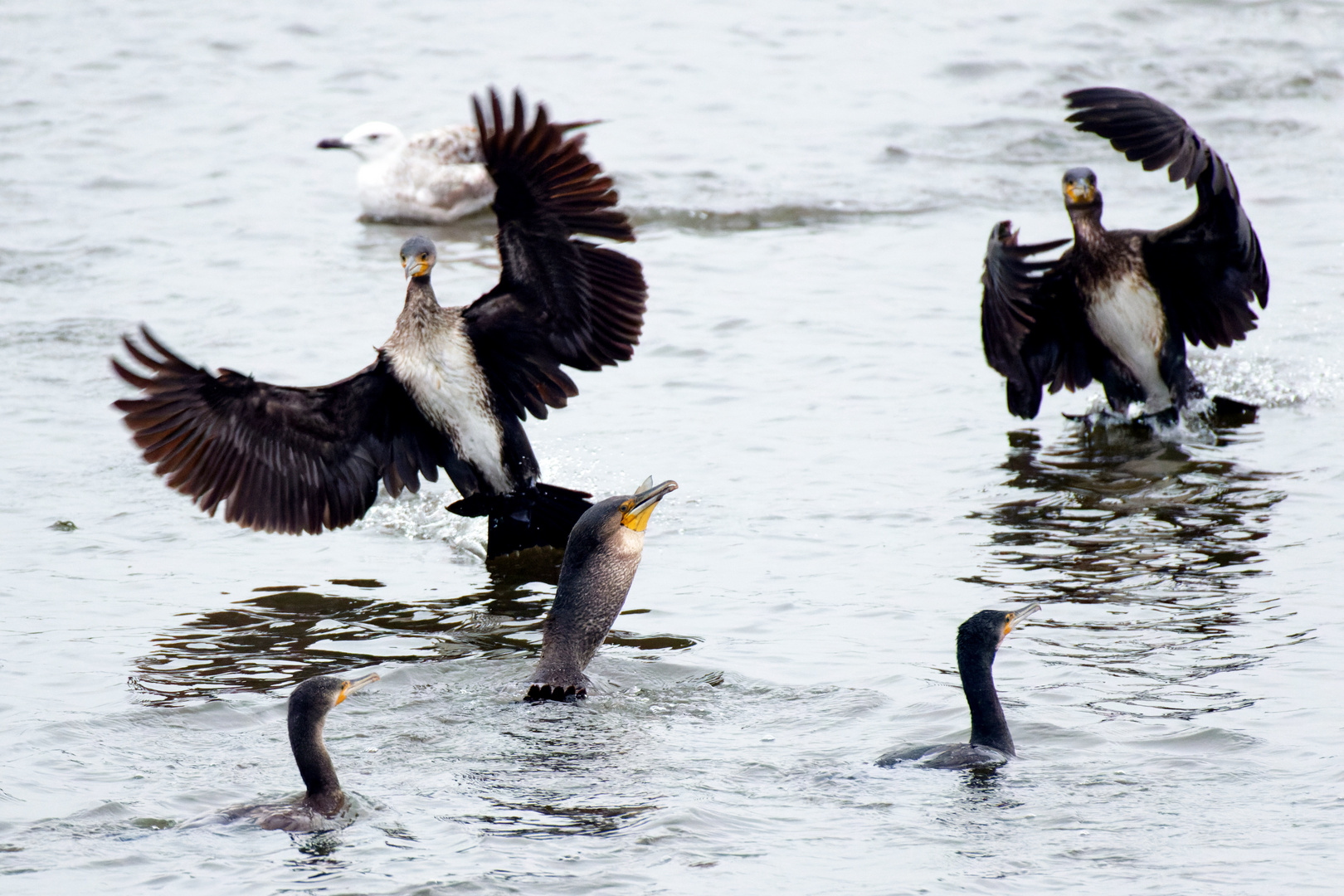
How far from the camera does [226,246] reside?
12.3 metres

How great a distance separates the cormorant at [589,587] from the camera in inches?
226

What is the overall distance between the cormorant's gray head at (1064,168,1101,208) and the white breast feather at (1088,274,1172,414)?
416 mm

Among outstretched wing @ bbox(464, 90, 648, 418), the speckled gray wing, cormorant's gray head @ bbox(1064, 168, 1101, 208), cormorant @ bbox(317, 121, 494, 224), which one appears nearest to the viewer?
outstretched wing @ bbox(464, 90, 648, 418)

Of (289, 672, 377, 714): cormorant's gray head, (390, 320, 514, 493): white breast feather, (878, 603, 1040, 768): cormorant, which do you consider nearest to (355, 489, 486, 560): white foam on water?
(390, 320, 514, 493): white breast feather

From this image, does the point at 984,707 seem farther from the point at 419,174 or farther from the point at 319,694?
the point at 419,174

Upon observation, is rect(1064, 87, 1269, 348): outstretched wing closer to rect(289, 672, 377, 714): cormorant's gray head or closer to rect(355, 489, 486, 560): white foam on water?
rect(355, 489, 486, 560): white foam on water

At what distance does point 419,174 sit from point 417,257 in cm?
589

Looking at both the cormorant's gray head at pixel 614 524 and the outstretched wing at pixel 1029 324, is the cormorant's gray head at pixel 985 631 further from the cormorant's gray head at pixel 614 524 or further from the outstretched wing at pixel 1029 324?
the outstretched wing at pixel 1029 324

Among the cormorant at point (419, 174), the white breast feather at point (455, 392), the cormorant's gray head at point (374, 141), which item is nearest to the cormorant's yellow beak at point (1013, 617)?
the white breast feather at point (455, 392)

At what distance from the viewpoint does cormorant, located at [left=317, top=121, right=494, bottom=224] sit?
12953 millimetres

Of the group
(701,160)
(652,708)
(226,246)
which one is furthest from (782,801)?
(701,160)

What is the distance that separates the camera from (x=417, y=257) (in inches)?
285

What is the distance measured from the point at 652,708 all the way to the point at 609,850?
1.17 meters

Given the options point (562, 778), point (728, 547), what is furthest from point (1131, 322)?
point (562, 778)
